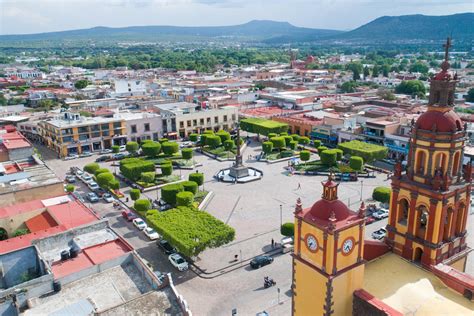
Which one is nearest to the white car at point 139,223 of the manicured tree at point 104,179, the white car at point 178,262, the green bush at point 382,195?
the white car at point 178,262

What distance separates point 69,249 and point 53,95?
110 meters

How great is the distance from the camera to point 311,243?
2066 centimetres

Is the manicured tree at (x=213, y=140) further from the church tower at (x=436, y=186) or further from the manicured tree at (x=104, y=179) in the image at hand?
the church tower at (x=436, y=186)

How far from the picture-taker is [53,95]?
416ft

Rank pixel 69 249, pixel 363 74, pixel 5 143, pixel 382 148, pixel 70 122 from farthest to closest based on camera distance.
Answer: pixel 363 74, pixel 70 122, pixel 382 148, pixel 5 143, pixel 69 249

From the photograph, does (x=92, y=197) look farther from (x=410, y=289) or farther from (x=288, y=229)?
(x=410, y=289)

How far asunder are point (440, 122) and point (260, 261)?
21.1 meters

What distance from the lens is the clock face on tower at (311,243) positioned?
2038cm

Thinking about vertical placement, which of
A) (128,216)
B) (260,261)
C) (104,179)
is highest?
(104,179)

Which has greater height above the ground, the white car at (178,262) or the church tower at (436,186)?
the church tower at (436,186)

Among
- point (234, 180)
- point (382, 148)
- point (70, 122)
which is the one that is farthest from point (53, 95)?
point (382, 148)

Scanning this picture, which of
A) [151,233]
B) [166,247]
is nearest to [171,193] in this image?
[151,233]

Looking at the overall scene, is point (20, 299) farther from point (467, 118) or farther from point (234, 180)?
point (467, 118)

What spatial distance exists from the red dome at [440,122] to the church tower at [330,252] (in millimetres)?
6108
